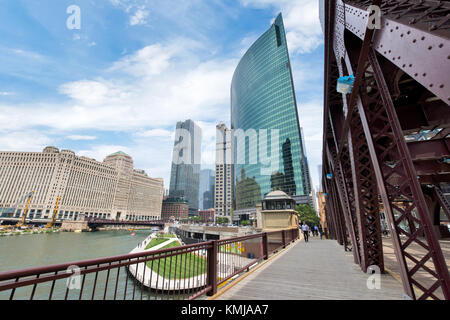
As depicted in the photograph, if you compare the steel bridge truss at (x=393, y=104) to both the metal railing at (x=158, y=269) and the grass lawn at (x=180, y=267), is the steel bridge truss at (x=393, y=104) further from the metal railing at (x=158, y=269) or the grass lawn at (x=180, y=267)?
the grass lawn at (x=180, y=267)

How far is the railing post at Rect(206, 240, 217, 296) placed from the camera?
A: 4995mm

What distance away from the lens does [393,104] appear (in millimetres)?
5551

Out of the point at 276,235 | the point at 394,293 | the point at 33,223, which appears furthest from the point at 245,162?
the point at 33,223

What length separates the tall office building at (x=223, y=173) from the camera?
13062 cm

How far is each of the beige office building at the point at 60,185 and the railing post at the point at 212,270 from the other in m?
108

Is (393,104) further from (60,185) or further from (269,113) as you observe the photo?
(60,185)

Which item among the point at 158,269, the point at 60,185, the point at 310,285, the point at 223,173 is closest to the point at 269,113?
the point at 223,173

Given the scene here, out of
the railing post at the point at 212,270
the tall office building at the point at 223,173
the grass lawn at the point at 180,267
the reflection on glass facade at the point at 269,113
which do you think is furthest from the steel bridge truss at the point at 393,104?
the tall office building at the point at 223,173

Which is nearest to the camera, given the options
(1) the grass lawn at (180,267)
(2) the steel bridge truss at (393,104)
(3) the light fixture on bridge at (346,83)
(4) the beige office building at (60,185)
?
(2) the steel bridge truss at (393,104)

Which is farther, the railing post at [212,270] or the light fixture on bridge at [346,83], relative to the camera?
the railing post at [212,270]

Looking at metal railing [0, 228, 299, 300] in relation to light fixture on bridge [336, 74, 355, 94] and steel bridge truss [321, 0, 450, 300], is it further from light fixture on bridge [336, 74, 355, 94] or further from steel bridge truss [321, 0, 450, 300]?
light fixture on bridge [336, 74, 355, 94]

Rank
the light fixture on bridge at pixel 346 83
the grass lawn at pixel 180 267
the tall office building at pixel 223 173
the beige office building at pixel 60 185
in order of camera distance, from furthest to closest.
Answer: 1. the tall office building at pixel 223 173
2. the beige office building at pixel 60 185
3. the light fixture on bridge at pixel 346 83
4. the grass lawn at pixel 180 267

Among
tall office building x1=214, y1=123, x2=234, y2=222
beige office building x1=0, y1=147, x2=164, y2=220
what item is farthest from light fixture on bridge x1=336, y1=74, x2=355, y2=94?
tall office building x1=214, y1=123, x2=234, y2=222

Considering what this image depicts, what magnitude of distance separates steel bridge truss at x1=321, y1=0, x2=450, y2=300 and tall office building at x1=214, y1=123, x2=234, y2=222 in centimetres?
12042
